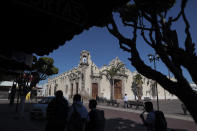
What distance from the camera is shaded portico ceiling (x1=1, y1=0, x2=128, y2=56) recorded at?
6.04ft

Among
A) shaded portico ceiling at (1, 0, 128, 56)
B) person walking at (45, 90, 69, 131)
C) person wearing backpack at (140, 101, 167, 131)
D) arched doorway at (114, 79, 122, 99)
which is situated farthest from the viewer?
arched doorway at (114, 79, 122, 99)

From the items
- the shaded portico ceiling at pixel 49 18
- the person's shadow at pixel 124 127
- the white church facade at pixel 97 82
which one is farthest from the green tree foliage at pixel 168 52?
the white church facade at pixel 97 82

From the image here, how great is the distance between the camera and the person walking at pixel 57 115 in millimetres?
3462

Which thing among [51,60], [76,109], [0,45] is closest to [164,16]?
[76,109]

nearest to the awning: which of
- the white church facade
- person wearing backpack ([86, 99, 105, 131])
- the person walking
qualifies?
the person walking

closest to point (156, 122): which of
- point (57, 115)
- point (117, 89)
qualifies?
point (57, 115)

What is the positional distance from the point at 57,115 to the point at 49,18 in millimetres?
2480

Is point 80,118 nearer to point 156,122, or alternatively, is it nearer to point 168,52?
point 156,122

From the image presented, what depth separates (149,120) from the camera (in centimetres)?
313

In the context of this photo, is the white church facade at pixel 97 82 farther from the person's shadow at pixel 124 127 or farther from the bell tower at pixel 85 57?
the person's shadow at pixel 124 127

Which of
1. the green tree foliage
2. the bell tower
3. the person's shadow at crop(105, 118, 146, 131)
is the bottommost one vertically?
the person's shadow at crop(105, 118, 146, 131)

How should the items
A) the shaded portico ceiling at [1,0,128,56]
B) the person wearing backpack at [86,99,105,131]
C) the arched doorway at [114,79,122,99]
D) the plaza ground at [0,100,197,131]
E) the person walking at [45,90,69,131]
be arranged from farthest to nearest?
1. the arched doorway at [114,79,122,99]
2. the plaza ground at [0,100,197,131]
3. the person walking at [45,90,69,131]
4. the person wearing backpack at [86,99,105,131]
5. the shaded portico ceiling at [1,0,128,56]

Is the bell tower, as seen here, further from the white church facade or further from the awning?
the awning

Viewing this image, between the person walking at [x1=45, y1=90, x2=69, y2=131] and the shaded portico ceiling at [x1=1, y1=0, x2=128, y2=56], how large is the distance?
64.7 inches
